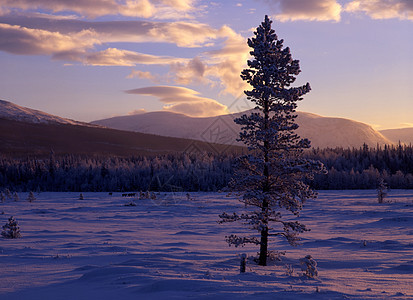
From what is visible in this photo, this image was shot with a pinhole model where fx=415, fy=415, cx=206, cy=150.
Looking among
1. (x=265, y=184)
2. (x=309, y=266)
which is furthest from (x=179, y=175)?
(x=309, y=266)

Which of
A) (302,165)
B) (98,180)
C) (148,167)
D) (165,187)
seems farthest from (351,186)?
(302,165)

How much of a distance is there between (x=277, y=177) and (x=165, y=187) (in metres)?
80.0

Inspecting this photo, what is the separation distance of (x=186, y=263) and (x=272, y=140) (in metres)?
5.23

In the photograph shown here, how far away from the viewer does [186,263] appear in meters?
14.5

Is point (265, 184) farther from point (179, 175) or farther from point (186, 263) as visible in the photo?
point (179, 175)

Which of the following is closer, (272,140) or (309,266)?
(309,266)

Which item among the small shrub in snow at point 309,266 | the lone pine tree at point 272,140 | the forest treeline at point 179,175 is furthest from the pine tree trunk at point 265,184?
the forest treeline at point 179,175

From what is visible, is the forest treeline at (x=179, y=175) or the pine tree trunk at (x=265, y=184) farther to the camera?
the forest treeline at (x=179, y=175)

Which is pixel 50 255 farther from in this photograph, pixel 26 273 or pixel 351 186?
pixel 351 186

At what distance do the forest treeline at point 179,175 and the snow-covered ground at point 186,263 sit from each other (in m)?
58.6

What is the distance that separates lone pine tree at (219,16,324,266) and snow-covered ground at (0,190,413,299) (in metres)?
2.36

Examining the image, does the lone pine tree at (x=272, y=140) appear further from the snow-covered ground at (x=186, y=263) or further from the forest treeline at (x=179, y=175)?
the forest treeline at (x=179, y=175)

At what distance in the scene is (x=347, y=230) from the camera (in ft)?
90.6

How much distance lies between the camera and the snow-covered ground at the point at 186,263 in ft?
32.3
